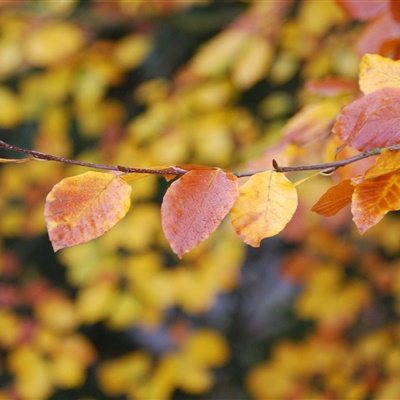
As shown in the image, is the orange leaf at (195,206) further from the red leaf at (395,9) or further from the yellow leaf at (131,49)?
the yellow leaf at (131,49)

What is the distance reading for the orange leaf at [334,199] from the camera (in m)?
0.41

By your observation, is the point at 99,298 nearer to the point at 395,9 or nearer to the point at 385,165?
the point at 395,9

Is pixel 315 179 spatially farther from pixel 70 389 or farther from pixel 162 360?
pixel 70 389

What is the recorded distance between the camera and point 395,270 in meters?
1.80

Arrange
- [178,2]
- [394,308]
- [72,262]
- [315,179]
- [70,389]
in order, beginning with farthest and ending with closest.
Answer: [70,389] < [394,308] < [72,262] < [178,2] < [315,179]

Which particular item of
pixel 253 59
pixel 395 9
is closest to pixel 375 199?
pixel 395 9

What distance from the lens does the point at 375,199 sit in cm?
41

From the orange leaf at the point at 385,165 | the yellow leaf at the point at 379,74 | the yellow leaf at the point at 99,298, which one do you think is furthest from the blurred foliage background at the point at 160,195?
the orange leaf at the point at 385,165

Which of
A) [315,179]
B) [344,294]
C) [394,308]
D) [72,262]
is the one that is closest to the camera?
[315,179]

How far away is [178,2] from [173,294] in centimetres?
75

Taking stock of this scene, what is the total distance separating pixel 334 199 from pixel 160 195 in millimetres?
1502

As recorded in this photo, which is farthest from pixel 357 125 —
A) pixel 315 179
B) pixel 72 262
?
pixel 72 262

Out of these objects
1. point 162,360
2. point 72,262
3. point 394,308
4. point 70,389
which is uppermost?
point 72,262

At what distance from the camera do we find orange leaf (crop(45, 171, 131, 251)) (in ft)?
1.34
